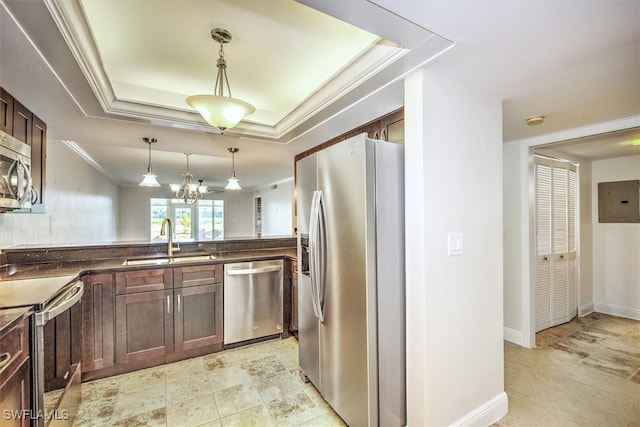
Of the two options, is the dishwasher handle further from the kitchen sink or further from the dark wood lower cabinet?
the dark wood lower cabinet

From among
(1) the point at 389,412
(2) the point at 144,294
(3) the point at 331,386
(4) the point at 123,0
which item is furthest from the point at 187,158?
(1) the point at 389,412

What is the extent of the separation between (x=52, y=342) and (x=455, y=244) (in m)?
2.72

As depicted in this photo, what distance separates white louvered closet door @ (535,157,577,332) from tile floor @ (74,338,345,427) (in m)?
2.90

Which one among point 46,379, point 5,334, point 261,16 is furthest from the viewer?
point 261,16

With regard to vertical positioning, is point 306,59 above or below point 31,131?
above

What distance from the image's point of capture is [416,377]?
1.65 meters

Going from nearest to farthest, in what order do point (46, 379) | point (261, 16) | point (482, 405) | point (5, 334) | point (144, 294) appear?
point (5, 334)
point (46, 379)
point (261, 16)
point (482, 405)
point (144, 294)

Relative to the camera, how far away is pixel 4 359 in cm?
111

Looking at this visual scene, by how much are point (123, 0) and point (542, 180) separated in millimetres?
4069

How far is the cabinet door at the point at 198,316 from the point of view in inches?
106

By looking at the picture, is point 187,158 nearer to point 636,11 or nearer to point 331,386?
point 331,386

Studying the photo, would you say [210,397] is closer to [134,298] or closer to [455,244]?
[134,298]

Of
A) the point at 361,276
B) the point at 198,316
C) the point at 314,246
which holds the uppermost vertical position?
the point at 314,246

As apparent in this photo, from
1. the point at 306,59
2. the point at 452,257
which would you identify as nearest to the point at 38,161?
the point at 306,59
